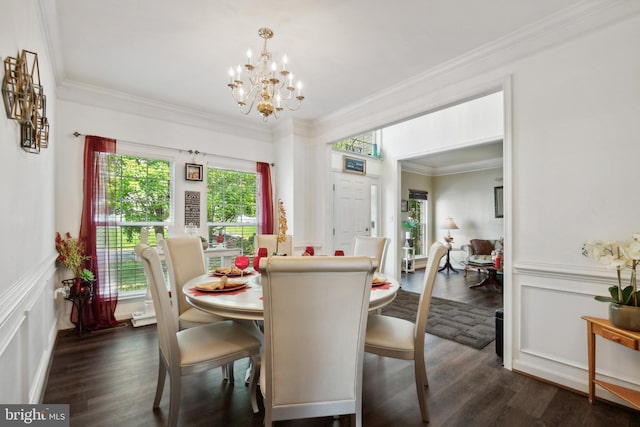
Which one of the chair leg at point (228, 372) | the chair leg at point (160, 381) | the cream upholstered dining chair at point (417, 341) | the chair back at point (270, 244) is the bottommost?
the chair leg at point (228, 372)

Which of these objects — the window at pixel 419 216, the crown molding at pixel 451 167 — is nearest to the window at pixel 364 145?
the crown molding at pixel 451 167

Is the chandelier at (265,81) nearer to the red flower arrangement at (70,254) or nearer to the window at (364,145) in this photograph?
the window at (364,145)

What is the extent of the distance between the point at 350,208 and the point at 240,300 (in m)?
4.11

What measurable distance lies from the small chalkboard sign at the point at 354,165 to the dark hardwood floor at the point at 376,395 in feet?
11.6

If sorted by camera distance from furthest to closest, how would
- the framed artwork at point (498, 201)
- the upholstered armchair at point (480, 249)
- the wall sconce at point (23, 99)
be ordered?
the framed artwork at point (498, 201) → the upholstered armchair at point (480, 249) → the wall sconce at point (23, 99)

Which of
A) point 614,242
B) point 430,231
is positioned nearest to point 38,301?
point 614,242

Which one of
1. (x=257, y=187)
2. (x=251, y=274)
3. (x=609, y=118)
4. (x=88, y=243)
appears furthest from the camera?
(x=257, y=187)

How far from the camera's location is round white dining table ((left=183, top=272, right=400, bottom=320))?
1585 millimetres

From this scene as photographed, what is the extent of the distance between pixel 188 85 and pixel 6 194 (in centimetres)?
245

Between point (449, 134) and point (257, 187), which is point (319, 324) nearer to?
point (257, 187)

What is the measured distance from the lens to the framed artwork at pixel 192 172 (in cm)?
402

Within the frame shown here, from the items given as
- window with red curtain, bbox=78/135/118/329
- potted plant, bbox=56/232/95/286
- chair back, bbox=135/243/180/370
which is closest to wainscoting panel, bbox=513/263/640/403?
chair back, bbox=135/243/180/370

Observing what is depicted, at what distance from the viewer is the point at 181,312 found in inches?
95.9

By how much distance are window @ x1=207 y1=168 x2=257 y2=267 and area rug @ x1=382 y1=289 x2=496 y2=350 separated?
2.36 metres
